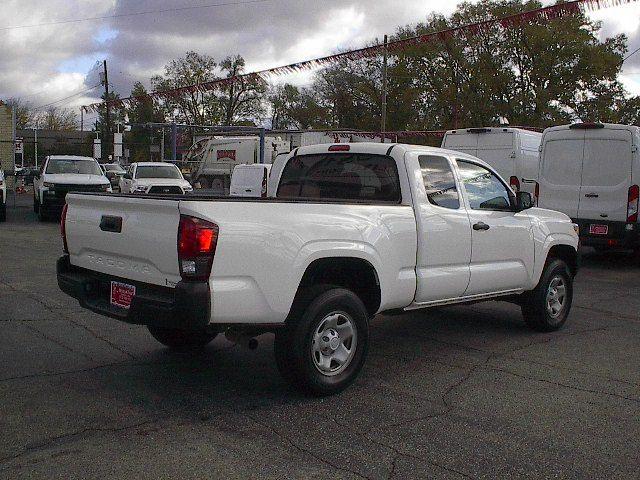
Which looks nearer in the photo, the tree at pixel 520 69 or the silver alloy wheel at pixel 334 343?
the silver alloy wheel at pixel 334 343

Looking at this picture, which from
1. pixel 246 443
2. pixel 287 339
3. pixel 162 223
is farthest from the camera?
pixel 287 339

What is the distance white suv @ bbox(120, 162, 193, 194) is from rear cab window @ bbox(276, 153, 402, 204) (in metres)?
13.0

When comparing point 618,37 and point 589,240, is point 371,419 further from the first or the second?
point 618,37

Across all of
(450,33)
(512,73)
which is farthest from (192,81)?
(450,33)

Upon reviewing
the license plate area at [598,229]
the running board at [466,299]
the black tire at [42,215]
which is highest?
the license plate area at [598,229]

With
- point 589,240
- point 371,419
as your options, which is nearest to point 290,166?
point 371,419

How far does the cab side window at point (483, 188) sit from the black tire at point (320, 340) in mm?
1817

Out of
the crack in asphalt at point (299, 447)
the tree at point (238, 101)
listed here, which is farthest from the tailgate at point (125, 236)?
the tree at point (238, 101)

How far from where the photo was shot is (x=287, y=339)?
4418mm

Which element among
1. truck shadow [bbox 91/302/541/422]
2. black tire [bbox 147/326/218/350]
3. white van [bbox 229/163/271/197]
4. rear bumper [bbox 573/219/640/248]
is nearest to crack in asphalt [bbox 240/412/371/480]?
truck shadow [bbox 91/302/541/422]

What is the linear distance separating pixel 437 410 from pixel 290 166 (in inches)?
110

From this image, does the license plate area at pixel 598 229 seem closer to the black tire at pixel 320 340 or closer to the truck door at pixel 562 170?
the truck door at pixel 562 170

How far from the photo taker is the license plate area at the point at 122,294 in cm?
440

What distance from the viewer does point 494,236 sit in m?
6.04
